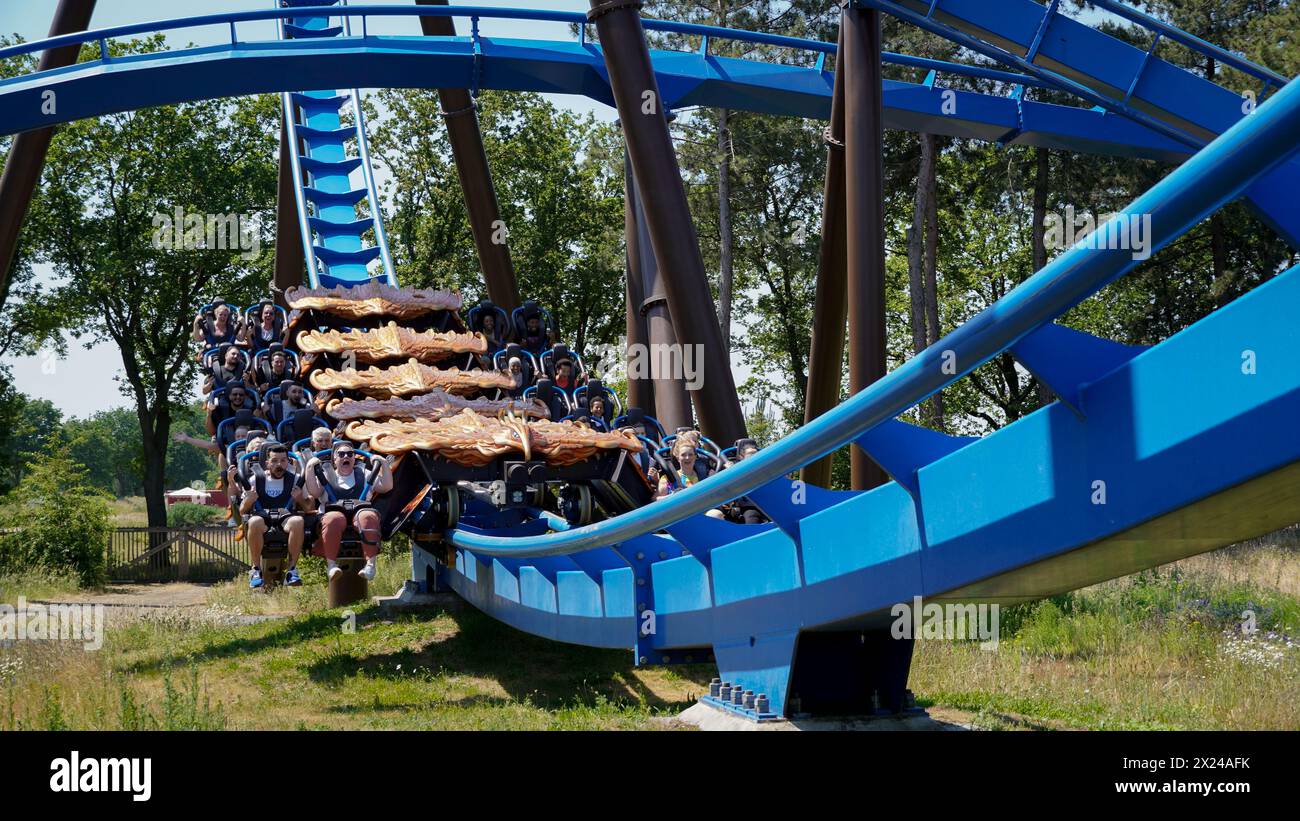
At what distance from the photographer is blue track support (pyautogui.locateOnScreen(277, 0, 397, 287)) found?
42.4 ft

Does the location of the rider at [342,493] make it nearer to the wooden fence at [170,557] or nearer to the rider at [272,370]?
the rider at [272,370]

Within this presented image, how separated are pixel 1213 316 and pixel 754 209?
937 inches

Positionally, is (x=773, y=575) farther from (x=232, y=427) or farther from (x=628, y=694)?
(x=232, y=427)

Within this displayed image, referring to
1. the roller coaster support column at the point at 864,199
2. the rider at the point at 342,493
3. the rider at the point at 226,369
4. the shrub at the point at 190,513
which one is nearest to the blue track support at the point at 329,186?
the rider at the point at 226,369

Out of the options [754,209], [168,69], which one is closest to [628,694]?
[168,69]

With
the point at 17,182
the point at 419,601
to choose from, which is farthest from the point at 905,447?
the point at 17,182

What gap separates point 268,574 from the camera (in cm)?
700

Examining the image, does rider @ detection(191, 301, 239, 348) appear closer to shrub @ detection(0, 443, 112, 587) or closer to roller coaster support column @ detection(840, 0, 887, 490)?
roller coaster support column @ detection(840, 0, 887, 490)

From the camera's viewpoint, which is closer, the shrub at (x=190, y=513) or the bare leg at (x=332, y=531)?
the bare leg at (x=332, y=531)

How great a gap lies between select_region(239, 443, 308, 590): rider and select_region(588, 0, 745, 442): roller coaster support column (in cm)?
261

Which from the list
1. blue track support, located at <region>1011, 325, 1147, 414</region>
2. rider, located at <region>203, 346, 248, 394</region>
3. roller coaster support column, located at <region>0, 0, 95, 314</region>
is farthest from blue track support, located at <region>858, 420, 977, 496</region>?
roller coaster support column, located at <region>0, 0, 95, 314</region>

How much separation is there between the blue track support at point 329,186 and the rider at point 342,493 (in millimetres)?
5105

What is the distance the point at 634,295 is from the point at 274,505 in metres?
5.09

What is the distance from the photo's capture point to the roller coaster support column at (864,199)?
8.23 metres
